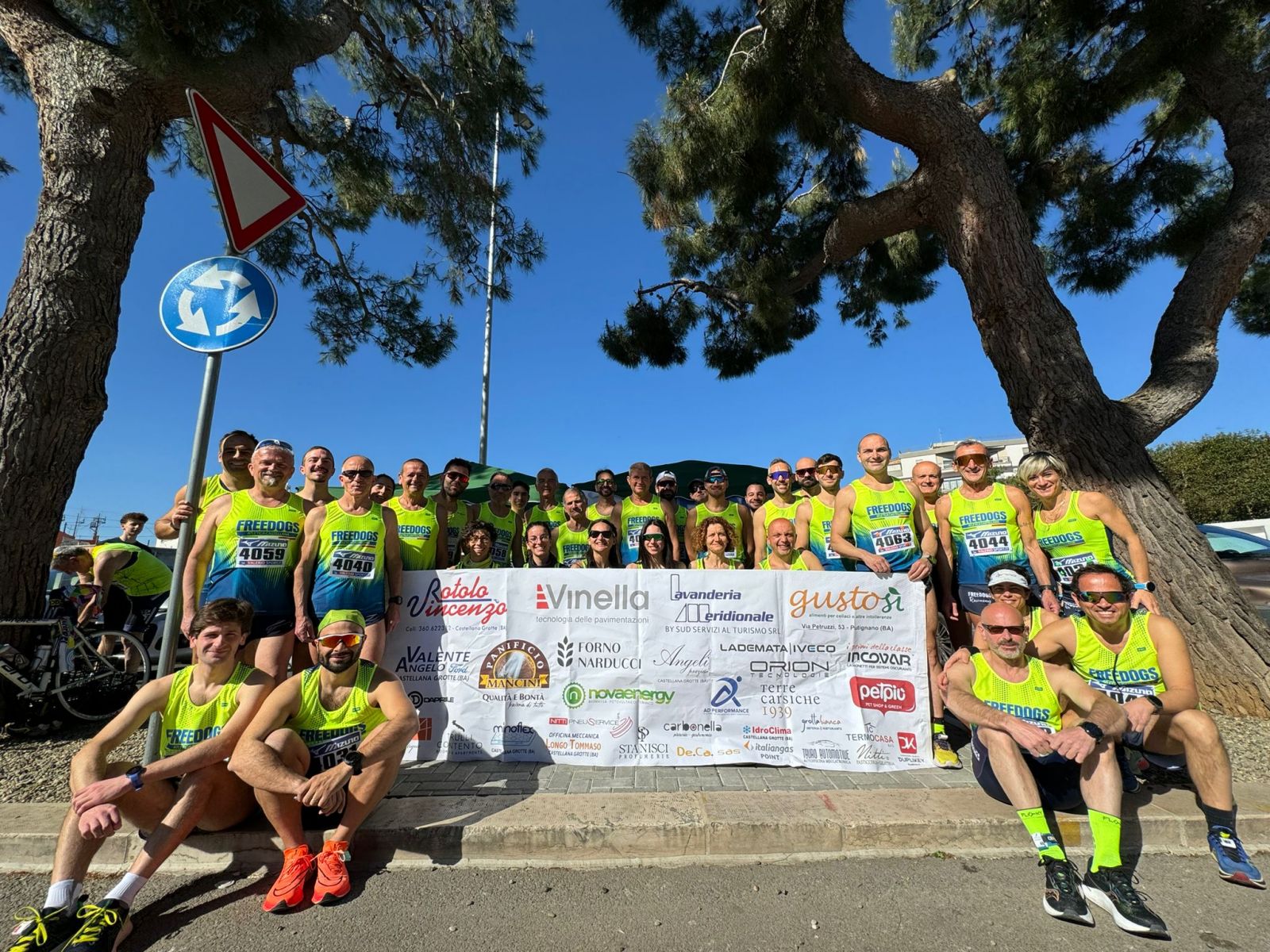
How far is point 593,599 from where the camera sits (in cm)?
349

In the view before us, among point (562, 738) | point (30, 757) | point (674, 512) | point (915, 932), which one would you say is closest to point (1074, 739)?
point (915, 932)

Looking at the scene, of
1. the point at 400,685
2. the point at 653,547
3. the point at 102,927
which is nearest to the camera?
the point at 102,927

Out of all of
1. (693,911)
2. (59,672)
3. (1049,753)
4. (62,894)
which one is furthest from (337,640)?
(1049,753)

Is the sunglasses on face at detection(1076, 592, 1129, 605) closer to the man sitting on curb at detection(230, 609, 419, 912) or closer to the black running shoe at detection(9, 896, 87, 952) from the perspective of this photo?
the man sitting on curb at detection(230, 609, 419, 912)

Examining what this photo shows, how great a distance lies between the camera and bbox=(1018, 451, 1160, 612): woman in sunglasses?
3.43 metres

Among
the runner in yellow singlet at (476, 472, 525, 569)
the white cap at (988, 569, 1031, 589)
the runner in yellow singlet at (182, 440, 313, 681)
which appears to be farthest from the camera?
the runner in yellow singlet at (476, 472, 525, 569)

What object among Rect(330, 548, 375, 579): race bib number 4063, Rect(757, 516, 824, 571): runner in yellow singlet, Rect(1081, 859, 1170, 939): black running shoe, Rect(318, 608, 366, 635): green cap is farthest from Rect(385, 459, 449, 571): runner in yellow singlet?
Rect(1081, 859, 1170, 939): black running shoe

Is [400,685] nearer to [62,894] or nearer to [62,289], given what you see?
[62,894]

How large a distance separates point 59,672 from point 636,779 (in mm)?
3905

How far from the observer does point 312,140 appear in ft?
20.5

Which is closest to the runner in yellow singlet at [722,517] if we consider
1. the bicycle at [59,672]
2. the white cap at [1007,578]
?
the white cap at [1007,578]

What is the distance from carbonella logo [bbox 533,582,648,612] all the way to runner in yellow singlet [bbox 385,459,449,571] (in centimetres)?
101

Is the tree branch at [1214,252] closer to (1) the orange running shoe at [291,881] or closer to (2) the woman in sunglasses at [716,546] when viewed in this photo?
(2) the woman in sunglasses at [716,546]

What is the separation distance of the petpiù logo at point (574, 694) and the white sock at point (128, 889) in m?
1.97
